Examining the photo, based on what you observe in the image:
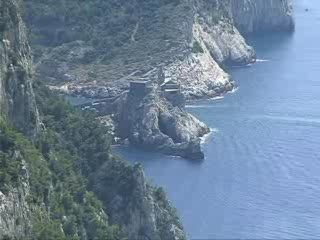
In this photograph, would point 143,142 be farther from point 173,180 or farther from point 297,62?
point 297,62

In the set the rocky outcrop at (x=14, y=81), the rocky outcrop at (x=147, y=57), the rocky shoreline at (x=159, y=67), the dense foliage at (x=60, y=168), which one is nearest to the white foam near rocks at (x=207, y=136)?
the rocky shoreline at (x=159, y=67)

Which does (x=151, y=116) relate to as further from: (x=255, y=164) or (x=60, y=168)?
(x=60, y=168)

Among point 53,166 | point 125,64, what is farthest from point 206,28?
point 53,166

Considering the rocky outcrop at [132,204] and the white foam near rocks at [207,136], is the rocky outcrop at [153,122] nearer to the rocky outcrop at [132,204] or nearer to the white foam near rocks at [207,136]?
the white foam near rocks at [207,136]

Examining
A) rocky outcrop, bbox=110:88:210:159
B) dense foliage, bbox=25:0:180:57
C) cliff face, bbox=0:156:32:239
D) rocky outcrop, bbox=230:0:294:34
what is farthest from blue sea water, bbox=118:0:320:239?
rocky outcrop, bbox=230:0:294:34

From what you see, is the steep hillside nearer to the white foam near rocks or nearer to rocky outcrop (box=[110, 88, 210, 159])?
rocky outcrop (box=[110, 88, 210, 159])
